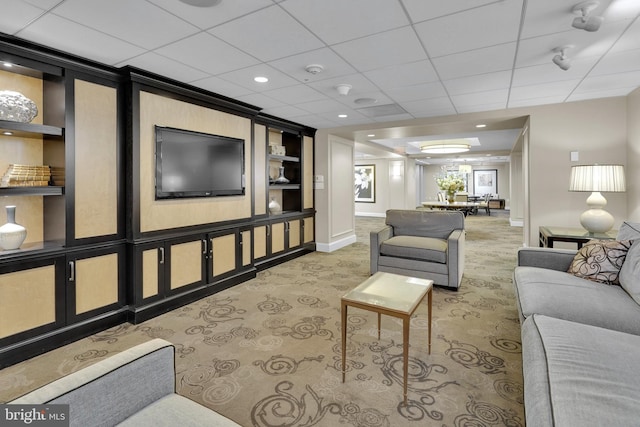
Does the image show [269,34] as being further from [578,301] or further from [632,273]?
[632,273]

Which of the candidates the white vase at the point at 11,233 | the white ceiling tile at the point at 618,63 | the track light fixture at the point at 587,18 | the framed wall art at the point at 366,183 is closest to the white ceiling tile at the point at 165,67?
the white vase at the point at 11,233

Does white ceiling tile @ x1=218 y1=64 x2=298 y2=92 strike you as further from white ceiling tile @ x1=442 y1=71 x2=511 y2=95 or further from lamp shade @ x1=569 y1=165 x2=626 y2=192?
lamp shade @ x1=569 y1=165 x2=626 y2=192

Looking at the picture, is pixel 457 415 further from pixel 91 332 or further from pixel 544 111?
pixel 544 111

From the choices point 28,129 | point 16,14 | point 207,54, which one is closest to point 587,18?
point 207,54

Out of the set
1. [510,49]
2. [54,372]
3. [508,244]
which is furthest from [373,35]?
[508,244]

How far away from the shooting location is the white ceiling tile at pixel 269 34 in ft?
7.33

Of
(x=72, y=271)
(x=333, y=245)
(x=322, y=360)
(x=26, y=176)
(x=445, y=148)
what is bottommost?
(x=322, y=360)

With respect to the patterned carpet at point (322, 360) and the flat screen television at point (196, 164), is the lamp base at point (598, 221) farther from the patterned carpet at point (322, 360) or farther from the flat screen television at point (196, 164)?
the flat screen television at point (196, 164)

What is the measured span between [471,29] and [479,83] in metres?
1.41

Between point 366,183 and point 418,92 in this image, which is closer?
point 418,92

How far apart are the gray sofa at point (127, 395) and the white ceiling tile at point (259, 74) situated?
8.87ft

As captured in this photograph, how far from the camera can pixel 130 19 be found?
223cm

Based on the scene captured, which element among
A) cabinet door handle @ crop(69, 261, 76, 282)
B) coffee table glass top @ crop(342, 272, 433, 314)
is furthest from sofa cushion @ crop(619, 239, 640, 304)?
cabinet door handle @ crop(69, 261, 76, 282)

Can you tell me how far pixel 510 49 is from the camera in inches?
108
